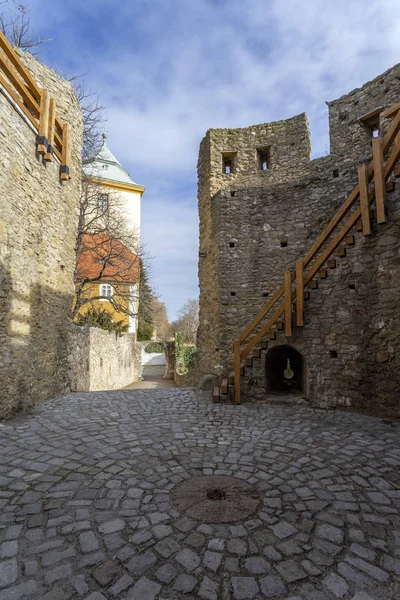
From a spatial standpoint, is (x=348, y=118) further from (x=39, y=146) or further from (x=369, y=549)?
(x=369, y=549)

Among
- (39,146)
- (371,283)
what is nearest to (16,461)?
(39,146)

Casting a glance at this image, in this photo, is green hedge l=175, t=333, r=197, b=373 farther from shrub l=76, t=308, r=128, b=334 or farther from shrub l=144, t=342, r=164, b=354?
shrub l=144, t=342, r=164, b=354

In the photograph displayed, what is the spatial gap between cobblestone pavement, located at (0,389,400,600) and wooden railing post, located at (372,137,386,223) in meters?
3.65

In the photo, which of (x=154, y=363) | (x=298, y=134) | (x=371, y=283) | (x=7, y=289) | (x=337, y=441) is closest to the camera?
(x=337, y=441)

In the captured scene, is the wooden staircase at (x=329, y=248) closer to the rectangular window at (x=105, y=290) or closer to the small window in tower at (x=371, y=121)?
the small window in tower at (x=371, y=121)

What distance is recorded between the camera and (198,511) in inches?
105

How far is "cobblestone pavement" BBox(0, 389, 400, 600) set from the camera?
1.91 meters

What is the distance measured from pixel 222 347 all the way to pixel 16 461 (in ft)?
17.2

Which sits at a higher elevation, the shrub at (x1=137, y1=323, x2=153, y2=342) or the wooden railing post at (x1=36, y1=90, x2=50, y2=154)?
the wooden railing post at (x1=36, y1=90, x2=50, y2=154)

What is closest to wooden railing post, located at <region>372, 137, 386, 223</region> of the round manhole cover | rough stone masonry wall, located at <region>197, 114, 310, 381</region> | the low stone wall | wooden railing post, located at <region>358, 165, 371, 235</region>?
wooden railing post, located at <region>358, 165, 371, 235</region>

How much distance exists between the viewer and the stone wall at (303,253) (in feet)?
19.8

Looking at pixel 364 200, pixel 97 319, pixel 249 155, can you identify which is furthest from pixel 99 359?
pixel 364 200

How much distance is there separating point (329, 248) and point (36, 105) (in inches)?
253

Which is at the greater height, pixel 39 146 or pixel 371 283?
pixel 39 146
